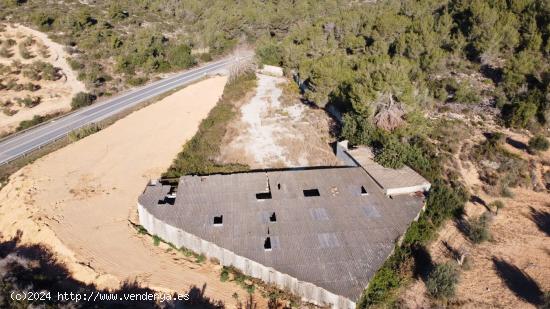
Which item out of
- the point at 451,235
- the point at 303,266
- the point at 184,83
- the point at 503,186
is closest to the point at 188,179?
the point at 303,266

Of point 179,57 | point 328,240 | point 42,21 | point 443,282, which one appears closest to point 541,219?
point 443,282

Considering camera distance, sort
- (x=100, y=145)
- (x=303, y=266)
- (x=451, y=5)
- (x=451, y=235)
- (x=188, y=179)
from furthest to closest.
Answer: (x=451, y=5), (x=100, y=145), (x=188, y=179), (x=451, y=235), (x=303, y=266)

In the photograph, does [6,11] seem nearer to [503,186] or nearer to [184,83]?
[184,83]

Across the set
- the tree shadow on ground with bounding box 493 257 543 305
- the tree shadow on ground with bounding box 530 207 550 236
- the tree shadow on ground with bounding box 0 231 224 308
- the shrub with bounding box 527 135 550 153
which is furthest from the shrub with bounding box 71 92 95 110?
the tree shadow on ground with bounding box 530 207 550 236

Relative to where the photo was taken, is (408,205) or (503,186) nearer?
(408,205)

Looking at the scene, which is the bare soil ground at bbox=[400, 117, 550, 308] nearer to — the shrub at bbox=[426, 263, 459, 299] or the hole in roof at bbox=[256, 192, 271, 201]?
the shrub at bbox=[426, 263, 459, 299]

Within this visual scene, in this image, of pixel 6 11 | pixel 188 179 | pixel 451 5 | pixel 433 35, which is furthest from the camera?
pixel 6 11

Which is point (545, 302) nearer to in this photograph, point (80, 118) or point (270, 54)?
point (80, 118)
